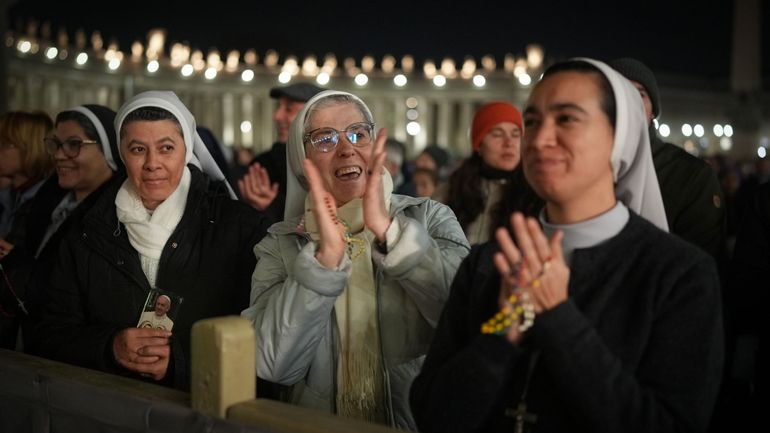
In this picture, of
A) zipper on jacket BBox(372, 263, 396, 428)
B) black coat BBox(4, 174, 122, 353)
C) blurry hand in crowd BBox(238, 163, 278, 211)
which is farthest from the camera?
blurry hand in crowd BBox(238, 163, 278, 211)

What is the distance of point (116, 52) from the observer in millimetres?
65938

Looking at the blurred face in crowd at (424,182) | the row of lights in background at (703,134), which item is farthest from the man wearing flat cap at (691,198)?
the row of lights in background at (703,134)

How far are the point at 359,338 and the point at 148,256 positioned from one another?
Result: 125cm

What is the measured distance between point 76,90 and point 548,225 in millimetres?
67970

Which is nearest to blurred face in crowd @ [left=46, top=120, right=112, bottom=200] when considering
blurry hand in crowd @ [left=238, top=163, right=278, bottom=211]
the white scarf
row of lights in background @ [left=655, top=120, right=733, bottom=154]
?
the white scarf

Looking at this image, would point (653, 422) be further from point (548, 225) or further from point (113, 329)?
point (113, 329)

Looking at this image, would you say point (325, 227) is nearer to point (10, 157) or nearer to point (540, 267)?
point (540, 267)

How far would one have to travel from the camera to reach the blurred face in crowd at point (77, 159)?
207 inches

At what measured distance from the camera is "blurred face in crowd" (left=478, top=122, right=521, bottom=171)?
6.55 meters

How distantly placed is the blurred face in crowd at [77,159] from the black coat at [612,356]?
3.38 meters

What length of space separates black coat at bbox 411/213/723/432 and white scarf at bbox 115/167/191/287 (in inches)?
76.3

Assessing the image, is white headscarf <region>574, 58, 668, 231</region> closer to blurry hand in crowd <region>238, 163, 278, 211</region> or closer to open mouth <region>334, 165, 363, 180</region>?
open mouth <region>334, 165, 363, 180</region>

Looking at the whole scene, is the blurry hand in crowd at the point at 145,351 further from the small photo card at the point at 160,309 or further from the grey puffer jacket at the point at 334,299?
the grey puffer jacket at the point at 334,299

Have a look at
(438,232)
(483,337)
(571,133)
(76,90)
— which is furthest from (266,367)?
(76,90)
